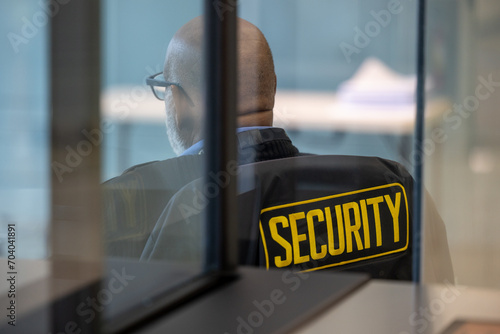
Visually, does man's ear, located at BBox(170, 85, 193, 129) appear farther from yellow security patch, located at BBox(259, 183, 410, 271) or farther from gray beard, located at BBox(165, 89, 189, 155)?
yellow security patch, located at BBox(259, 183, 410, 271)

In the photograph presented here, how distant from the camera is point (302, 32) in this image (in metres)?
1.53

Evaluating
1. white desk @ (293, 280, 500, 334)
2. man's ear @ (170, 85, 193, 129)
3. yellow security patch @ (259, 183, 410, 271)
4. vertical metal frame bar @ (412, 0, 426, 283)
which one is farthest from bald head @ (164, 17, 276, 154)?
white desk @ (293, 280, 500, 334)

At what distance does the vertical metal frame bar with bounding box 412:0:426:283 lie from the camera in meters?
1.55

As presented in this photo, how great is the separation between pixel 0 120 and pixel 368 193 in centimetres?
97

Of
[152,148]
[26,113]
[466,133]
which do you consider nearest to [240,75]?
[152,148]

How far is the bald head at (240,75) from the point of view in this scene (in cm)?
137

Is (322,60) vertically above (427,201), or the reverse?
(322,60)

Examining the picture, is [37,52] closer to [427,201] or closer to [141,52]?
[141,52]

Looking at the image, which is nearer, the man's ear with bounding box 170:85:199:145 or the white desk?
the white desk

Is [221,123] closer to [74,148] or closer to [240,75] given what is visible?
[240,75]

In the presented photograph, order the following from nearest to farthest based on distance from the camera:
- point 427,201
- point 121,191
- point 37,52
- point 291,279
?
point 37,52 → point 121,191 → point 291,279 → point 427,201

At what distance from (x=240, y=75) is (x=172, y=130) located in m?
0.24

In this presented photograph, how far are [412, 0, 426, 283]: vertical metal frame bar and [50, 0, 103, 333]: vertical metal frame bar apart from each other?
0.97m

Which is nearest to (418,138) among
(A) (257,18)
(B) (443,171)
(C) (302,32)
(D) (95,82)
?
(B) (443,171)
